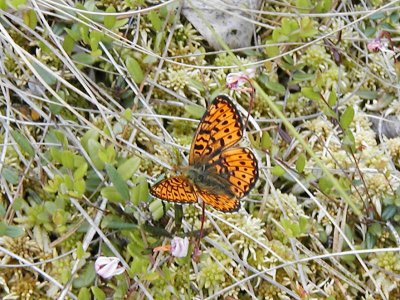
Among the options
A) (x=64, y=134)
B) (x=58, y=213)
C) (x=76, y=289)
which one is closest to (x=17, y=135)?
(x=64, y=134)

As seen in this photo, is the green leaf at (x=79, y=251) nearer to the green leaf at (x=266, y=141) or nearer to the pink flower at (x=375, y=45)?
the green leaf at (x=266, y=141)

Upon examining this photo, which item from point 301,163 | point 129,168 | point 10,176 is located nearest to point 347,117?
point 301,163

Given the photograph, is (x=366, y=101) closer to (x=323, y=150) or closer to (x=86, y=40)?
(x=323, y=150)

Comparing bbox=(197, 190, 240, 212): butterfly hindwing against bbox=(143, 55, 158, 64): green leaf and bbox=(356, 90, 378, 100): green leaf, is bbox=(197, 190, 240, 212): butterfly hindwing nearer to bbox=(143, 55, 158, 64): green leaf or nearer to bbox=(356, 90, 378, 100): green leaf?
bbox=(143, 55, 158, 64): green leaf

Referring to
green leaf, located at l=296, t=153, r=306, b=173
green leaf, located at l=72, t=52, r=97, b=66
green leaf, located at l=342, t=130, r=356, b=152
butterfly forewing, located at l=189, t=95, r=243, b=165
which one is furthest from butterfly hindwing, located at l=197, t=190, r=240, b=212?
green leaf, located at l=72, t=52, r=97, b=66

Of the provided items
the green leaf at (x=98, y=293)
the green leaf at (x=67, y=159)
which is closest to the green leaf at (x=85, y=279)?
the green leaf at (x=98, y=293)

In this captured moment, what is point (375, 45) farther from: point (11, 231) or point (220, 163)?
point (11, 231)
